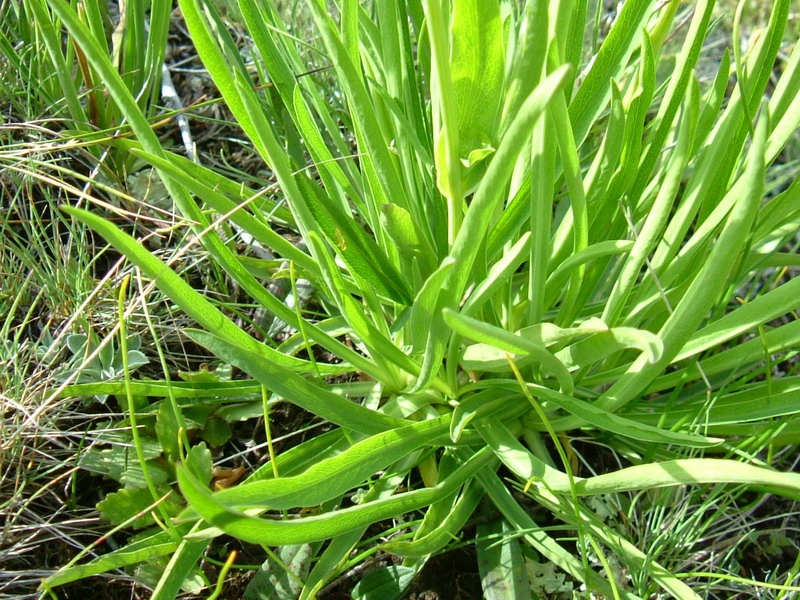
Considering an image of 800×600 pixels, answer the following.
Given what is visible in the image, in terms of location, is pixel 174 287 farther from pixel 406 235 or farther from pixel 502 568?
pixel 502 568

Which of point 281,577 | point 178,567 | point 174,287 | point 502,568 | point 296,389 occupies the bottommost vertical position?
point 502,568

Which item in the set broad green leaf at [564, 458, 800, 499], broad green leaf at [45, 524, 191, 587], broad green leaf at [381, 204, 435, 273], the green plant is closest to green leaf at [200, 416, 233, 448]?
the green plant

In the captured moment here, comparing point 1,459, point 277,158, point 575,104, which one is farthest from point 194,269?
point 575,104

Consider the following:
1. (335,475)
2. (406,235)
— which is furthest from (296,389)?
(406,235)

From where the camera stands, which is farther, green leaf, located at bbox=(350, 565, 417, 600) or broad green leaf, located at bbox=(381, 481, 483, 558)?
green leaf, located at bbox=(350, 565, 417, 600)

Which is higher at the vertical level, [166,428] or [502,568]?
[166,428]

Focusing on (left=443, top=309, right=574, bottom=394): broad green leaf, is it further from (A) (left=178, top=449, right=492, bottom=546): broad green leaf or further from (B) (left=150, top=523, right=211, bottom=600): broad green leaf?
(B) (left=150, top=523, right=211, bottom=600): broad green leaf

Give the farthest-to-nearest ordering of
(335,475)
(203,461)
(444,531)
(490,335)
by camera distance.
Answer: (203,461), (444,531), (335,475), (490,335)

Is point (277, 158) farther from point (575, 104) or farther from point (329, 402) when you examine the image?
A: point (575, 104)
